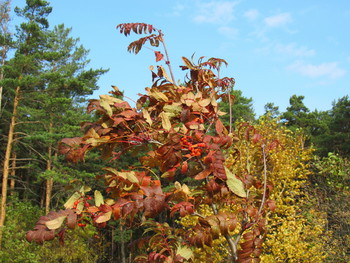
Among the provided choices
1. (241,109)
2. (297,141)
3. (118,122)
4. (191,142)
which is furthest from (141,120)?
(241,109)

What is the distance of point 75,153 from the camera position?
1.41m

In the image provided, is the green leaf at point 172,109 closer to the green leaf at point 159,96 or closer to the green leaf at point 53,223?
the green leaf at point 159,96

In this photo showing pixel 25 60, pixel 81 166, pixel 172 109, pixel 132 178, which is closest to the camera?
pixel 132 178

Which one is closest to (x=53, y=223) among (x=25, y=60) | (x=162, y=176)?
(x=162, y=176)

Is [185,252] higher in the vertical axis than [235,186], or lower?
→ lower

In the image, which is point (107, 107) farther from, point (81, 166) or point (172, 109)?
point (81, 166)

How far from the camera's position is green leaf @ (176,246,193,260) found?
145 centimetres

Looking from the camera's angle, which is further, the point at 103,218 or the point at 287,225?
the point at 287,225

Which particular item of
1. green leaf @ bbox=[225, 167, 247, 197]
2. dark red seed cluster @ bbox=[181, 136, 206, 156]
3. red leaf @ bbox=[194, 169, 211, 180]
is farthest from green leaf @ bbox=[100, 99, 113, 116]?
green leaf @ bbox=[225, 167, 247, 197]

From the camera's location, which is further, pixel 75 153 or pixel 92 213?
pixel 75 153

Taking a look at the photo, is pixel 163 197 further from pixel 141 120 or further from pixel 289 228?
pixel 289 228

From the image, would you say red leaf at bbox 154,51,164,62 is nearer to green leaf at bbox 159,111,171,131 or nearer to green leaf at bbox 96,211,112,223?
green leaf at bbox 159,111,171,131

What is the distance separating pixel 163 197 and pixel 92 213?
29cm

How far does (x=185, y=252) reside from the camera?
147 cm
